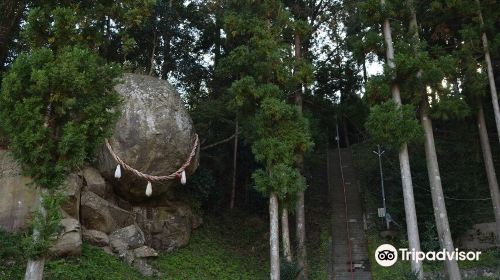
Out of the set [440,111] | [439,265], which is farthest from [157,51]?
[439,265]

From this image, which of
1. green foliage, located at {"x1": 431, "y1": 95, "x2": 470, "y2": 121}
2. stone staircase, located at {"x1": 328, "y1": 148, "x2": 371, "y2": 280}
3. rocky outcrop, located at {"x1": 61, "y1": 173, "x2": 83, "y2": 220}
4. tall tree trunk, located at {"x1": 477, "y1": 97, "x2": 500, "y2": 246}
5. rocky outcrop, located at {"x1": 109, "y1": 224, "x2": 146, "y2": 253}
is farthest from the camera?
stone staircase, located at {"x1": 328, "y1": 148, "x2": 371, "y2": 280}

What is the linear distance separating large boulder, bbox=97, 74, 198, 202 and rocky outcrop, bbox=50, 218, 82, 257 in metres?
2.26

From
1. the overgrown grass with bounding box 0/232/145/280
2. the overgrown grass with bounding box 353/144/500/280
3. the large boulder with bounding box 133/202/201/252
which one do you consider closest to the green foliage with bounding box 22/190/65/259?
the overgrown grass with bounding box 0/232/145/280

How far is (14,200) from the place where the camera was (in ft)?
34.5

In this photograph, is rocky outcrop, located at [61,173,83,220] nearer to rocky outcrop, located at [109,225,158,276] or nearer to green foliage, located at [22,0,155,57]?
rocky outcrop, located at [109,225,158,276]

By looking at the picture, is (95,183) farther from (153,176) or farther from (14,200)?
(14,200)

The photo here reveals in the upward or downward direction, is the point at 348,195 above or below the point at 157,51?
below

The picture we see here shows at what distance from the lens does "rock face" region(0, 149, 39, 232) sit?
10273 mm

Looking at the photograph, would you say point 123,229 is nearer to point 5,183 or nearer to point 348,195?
point 5,183

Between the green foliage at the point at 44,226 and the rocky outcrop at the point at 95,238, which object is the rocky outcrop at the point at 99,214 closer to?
the rocky outcrop at the point at 95,238

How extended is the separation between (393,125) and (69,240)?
793cm

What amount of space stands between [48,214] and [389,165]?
1399 centimetres

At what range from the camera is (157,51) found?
18.0 metres

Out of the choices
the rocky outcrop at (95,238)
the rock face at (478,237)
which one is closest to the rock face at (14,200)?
the rocky outcrop at (95,238)
